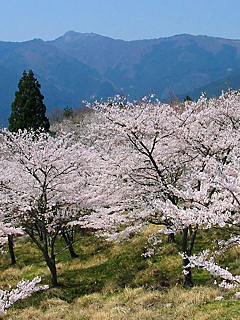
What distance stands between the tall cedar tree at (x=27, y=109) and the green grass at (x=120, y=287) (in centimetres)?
2057

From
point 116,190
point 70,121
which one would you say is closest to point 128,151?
point 116,190

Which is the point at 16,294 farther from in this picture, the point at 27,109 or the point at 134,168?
the point at 27,109

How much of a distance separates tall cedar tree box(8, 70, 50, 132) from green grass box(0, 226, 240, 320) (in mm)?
20570

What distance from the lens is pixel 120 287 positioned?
11836 mm

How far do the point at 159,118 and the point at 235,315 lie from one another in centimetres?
622

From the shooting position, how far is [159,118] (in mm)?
10852

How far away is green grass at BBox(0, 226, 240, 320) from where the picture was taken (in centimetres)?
863

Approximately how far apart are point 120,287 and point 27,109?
2864 cm

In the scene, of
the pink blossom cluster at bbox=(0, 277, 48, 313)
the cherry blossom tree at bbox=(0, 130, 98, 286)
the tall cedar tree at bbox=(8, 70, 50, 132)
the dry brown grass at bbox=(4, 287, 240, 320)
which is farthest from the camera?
the tall cedar tree at bbox=(8, 70, 50, 132)

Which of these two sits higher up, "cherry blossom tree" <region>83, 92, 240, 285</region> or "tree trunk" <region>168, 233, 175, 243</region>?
"cherry blossom tree" <region>83, 92, 240, 285</region>

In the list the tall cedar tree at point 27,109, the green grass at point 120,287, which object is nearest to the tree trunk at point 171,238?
the green grass at point 120,287

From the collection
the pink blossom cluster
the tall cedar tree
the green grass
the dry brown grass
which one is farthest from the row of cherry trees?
the tall cedar tree

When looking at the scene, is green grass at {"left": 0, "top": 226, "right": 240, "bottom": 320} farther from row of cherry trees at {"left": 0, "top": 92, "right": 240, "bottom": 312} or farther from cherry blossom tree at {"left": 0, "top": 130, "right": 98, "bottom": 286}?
cherry blossom tree at {"left": 0, "top": 130, "right": 98, "bottom": 286}

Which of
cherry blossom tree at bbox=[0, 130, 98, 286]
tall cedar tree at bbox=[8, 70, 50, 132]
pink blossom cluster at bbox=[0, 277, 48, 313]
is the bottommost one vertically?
pink blossom cluster at bbox=[0, 277, 48, 313]
